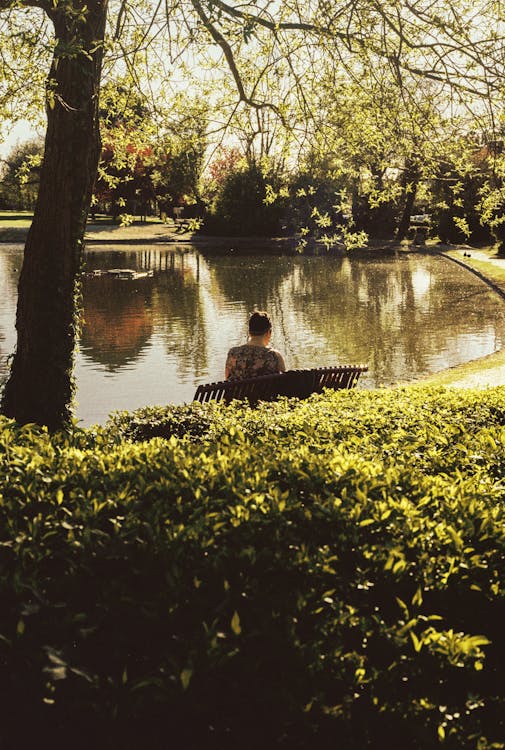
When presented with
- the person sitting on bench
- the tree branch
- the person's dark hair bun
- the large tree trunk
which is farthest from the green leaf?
the tree branch

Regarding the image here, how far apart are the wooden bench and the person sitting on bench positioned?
25 centimetres

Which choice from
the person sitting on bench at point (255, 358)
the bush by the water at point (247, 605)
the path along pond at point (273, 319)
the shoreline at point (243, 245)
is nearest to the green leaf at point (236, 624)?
the bush by the water at point (247, 605)

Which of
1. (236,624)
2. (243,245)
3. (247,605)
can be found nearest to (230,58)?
(247,605)

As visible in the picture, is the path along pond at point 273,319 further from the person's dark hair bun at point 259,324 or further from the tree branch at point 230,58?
the tree branch at point 230,58

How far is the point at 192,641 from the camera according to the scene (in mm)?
2932

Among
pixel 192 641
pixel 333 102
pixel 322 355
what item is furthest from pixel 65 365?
pixel 322 355

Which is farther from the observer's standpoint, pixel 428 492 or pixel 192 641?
pixel 428 492

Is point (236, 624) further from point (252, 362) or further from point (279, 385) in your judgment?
point (252, 362)

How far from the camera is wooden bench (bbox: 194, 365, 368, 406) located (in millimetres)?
9281

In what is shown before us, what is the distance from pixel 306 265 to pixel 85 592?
42272 mm

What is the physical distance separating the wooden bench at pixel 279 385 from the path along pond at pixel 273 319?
179 inches

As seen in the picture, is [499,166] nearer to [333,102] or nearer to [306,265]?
[333,102]

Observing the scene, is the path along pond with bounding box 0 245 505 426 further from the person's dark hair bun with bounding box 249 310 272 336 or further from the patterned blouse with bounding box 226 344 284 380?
the person's dark hair bun with bounding box 249 310 272 336

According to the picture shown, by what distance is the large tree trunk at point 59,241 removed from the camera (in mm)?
8469
